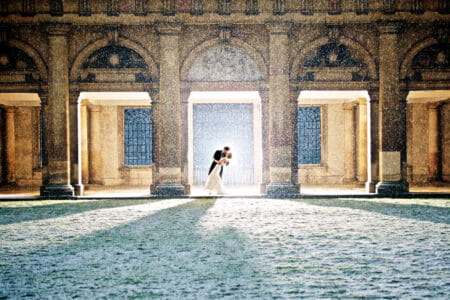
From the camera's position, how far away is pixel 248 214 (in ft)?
30.8

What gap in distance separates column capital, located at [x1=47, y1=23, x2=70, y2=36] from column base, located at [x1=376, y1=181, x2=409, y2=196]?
35.7 feet

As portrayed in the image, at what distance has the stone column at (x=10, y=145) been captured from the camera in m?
18.6

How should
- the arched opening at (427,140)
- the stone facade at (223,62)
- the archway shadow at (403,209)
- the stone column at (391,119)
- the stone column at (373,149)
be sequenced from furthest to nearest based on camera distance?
the arched opening at (427,140) < the stone column at (373,149) < the stone column at (391,119) < the stone facade at (223,62) < the archway shadow at (403,209)

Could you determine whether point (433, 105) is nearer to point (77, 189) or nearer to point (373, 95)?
point (373, 95)

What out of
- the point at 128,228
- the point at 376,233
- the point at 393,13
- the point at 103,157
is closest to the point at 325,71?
the point at 393,13

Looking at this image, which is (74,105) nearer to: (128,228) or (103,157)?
(103,157)

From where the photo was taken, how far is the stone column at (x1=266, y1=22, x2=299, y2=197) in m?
13.6

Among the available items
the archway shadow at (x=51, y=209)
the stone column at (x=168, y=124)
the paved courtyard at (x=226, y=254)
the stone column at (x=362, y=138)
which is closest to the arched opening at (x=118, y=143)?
the stone column at (x=168, y=124)

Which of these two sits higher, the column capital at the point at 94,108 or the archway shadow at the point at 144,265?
the column capital at the point at 94,108

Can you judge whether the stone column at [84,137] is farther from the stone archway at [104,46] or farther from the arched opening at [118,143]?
the stone archway at [104,46]

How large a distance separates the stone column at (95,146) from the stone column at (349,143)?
1060cm

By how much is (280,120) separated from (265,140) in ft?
2.66

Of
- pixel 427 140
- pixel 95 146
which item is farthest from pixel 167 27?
pixel 427 140

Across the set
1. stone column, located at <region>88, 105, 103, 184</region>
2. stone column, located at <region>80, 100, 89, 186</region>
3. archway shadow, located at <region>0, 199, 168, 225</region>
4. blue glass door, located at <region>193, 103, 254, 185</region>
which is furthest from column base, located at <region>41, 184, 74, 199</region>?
blue glass door, located at <region>193, 103, 254, 185</region>
